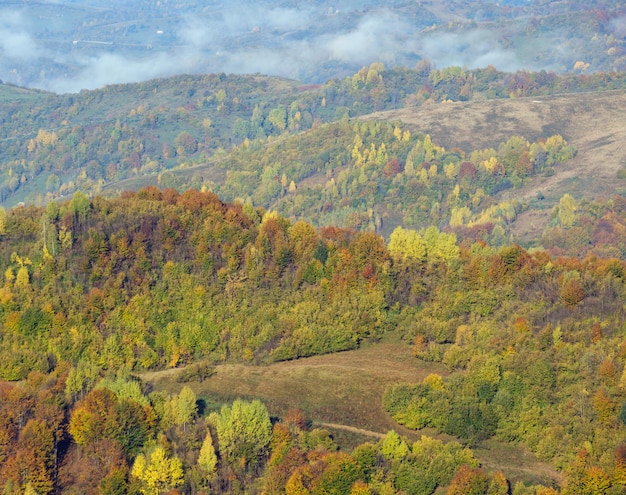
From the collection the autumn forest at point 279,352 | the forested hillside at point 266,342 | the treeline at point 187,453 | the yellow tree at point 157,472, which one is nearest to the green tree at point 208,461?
the treeline at point 187,453

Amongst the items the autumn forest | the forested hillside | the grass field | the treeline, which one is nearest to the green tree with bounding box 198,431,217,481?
the treeline

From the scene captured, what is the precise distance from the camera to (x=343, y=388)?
124500 millimetres

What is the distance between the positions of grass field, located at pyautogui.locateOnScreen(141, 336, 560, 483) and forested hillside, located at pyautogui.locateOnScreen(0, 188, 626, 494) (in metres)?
1.53

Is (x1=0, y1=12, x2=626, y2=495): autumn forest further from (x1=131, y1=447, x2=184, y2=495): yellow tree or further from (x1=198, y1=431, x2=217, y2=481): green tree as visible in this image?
(x1=198, y1=431, x2=217, y2=481): green tree

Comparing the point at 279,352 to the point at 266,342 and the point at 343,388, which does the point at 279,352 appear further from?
the point at 343,388

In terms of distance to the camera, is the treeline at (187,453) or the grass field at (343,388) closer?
the treeline at (187,453)

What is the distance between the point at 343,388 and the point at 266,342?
14.6m

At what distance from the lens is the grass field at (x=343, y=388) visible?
4405 inches

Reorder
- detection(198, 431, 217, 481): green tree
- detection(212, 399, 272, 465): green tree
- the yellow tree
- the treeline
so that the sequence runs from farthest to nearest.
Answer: detection(212, 399, 272, 465): green tree, detection(198, 431, 217, 481): green tree, the treeline, the yellow tree

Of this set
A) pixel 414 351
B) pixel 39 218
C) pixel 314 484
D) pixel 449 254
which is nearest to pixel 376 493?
pixel 314 484

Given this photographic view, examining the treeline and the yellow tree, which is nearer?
the yellow tree

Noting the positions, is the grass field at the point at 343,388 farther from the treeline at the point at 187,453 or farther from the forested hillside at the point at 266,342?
the treeline at the point at 187,453

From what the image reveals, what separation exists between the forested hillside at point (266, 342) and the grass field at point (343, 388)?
153cm

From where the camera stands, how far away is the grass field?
367 ft
